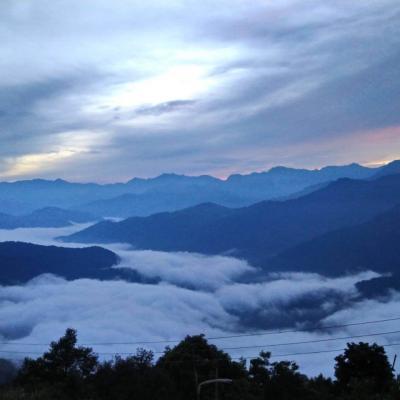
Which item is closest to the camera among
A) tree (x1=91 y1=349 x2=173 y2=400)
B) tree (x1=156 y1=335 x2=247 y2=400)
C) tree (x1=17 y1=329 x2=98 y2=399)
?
tree (x1=91 y1=349 x2=173 y2=400)

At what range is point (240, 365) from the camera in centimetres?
4719

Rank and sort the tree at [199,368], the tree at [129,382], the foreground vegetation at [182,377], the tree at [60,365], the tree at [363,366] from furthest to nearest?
the tree at [363,366] → the tree at [199,368] → the tree at [60,365] → the foreground vegetation at [182,377] → the tree at [129,382]

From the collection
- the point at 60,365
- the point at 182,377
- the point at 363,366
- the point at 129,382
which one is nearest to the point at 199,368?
the point at 182,377

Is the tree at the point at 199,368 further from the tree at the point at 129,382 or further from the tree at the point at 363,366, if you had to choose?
the tree at the point at 363,366

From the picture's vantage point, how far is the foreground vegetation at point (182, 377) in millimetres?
31953

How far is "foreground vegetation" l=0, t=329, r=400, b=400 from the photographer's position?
31953mm

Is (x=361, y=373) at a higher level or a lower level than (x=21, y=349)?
higher

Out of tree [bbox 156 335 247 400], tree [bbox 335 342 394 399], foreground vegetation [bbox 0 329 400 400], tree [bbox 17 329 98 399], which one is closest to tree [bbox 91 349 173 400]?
→ foreground vegetation [bbox 0 329 400 400]

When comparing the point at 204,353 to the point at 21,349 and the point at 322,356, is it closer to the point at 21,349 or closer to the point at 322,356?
the point at 322,356

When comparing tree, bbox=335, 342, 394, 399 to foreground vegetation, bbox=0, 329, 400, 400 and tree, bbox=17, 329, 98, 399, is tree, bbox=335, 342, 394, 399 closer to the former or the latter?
foreground vegetation, bbox=0, 329, 400, 400

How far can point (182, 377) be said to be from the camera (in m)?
42.2

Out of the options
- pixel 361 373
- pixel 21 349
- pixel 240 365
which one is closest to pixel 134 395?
pixel 240 365

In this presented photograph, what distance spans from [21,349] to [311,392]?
179m

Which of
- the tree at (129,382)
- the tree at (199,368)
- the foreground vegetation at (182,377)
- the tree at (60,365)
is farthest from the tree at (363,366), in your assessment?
the tree at (60,365)
